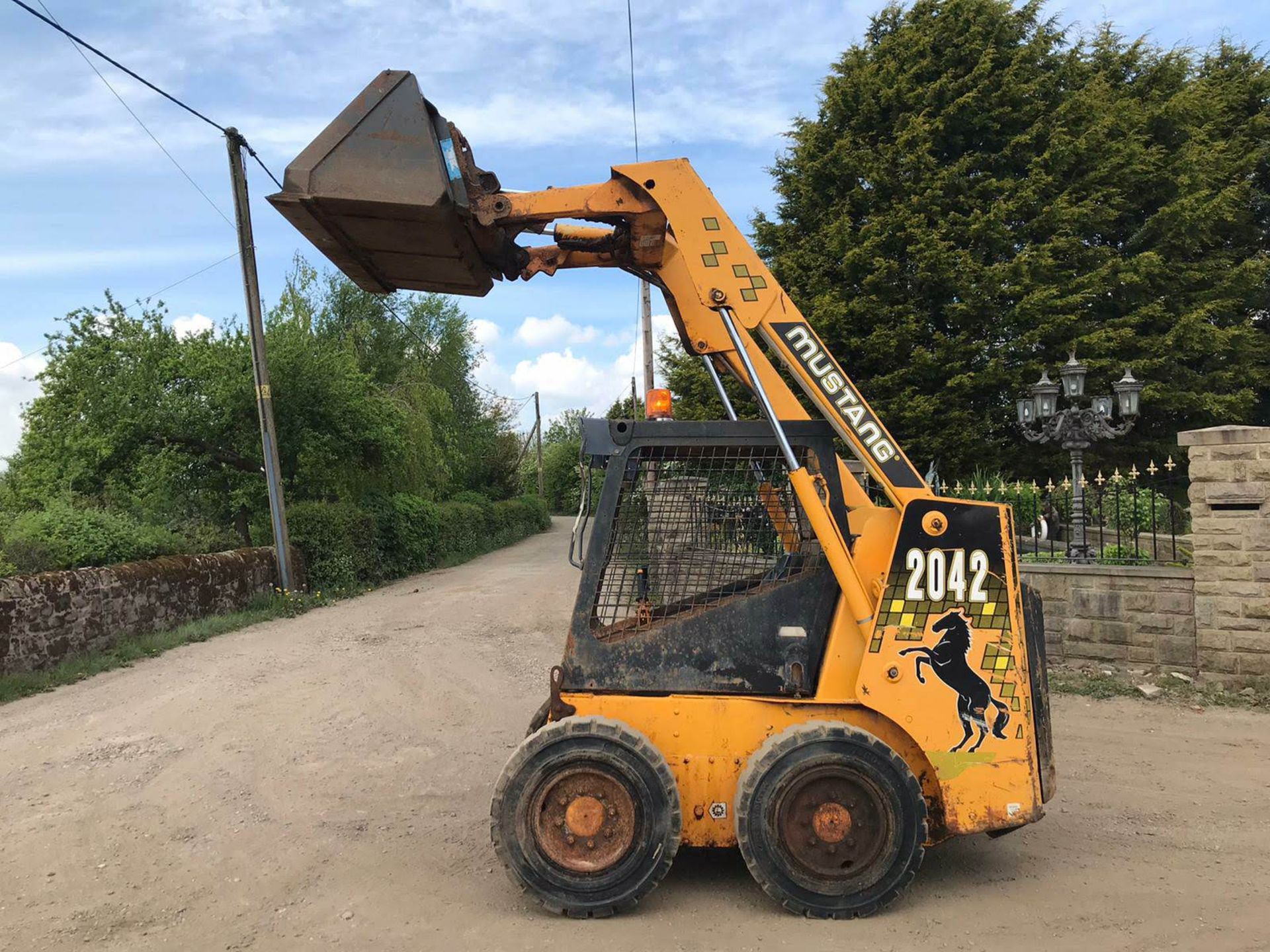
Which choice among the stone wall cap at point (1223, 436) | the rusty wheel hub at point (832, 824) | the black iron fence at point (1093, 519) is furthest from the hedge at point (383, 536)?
the rusty wheel hub at point (832, 824)

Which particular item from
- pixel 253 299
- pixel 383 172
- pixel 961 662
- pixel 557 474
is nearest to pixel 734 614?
pixel 961 662

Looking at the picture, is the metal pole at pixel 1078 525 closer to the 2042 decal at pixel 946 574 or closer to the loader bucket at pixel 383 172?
the 2042 decal at pixel 946 574

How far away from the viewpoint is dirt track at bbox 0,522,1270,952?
3.90 meters

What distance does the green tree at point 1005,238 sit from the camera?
1803cm

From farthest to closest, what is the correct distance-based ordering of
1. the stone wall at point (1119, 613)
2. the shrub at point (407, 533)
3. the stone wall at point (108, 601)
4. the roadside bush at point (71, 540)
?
the shrub at point (407, 533) < the roadside bush at point (71, 540) < the stone wall at point (108, 601) < the stone wall at point (1119, 613)

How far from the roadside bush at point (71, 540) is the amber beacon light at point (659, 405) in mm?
9026

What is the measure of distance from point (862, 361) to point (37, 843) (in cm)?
1684

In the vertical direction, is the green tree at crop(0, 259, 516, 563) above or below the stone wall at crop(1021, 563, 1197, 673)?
above

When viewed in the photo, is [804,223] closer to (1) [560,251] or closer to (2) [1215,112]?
(2) [1215,112]

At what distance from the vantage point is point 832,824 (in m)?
3.96

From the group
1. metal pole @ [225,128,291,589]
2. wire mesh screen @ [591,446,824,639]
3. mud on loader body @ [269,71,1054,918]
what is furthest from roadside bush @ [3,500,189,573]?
wire mesh screen @ [591,446,824,639]

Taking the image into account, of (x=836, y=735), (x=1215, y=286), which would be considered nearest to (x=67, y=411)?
(x=836, y=735)

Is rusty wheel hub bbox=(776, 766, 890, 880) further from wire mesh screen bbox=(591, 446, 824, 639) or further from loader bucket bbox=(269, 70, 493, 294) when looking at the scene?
loader bucket bbox=(269, 70, 493, 294)

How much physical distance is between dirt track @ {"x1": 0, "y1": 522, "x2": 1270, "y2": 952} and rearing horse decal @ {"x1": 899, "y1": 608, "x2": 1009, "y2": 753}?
0.83 meters
